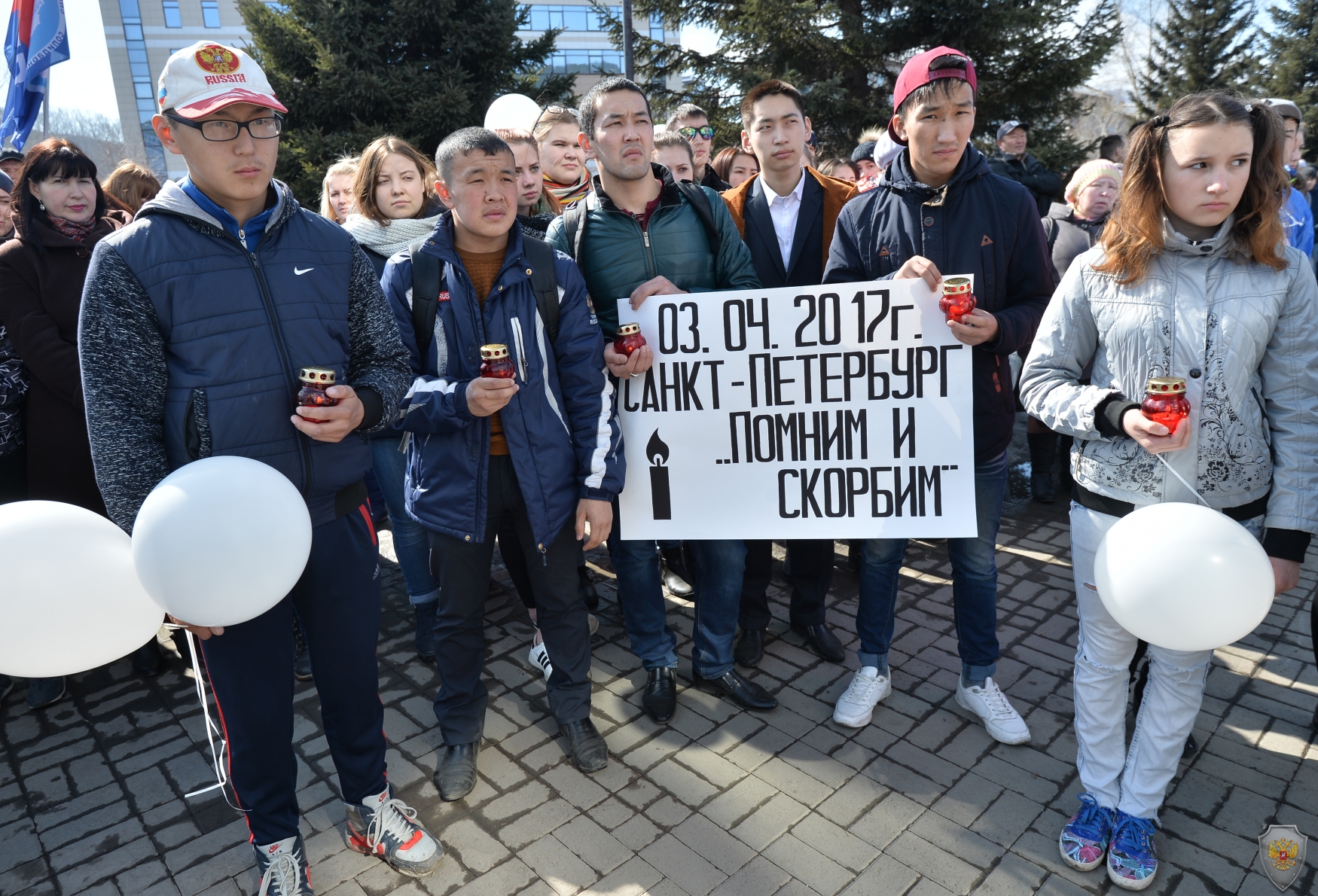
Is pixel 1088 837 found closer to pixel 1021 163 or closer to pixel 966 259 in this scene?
pixel 966 259

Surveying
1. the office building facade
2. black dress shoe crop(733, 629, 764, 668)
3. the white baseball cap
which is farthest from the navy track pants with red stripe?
the office building facade

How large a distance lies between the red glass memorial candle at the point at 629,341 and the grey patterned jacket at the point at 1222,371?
157 cm

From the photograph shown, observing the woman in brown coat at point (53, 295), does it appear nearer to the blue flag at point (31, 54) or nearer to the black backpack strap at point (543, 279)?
the black backpack strap at point (543, 279)

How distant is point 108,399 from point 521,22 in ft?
46.4

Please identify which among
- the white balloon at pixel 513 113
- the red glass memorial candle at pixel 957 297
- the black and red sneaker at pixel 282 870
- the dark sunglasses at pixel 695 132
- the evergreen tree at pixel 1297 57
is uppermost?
the evergreen tree at pixel 1297 57

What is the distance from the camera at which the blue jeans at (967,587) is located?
3488 millimetres

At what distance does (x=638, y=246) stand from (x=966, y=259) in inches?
53.3

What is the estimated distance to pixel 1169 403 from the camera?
2.31m

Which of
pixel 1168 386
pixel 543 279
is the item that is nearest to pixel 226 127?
pixel 543 279

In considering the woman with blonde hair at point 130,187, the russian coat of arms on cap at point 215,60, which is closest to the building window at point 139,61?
the woman with blonde hair at point 130,187

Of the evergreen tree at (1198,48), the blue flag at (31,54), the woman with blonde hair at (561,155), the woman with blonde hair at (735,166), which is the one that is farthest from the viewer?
the evergreen tree at (1198,48)

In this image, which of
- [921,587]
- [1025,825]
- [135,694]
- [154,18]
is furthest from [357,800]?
[154,18]

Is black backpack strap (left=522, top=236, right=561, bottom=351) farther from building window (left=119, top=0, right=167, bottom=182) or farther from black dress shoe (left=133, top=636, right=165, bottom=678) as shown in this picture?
building window (left=119, top=0, right=167, bottom=182)

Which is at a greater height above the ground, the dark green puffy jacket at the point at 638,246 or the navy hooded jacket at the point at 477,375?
the dark green puffy jacket at the point at 638,246
